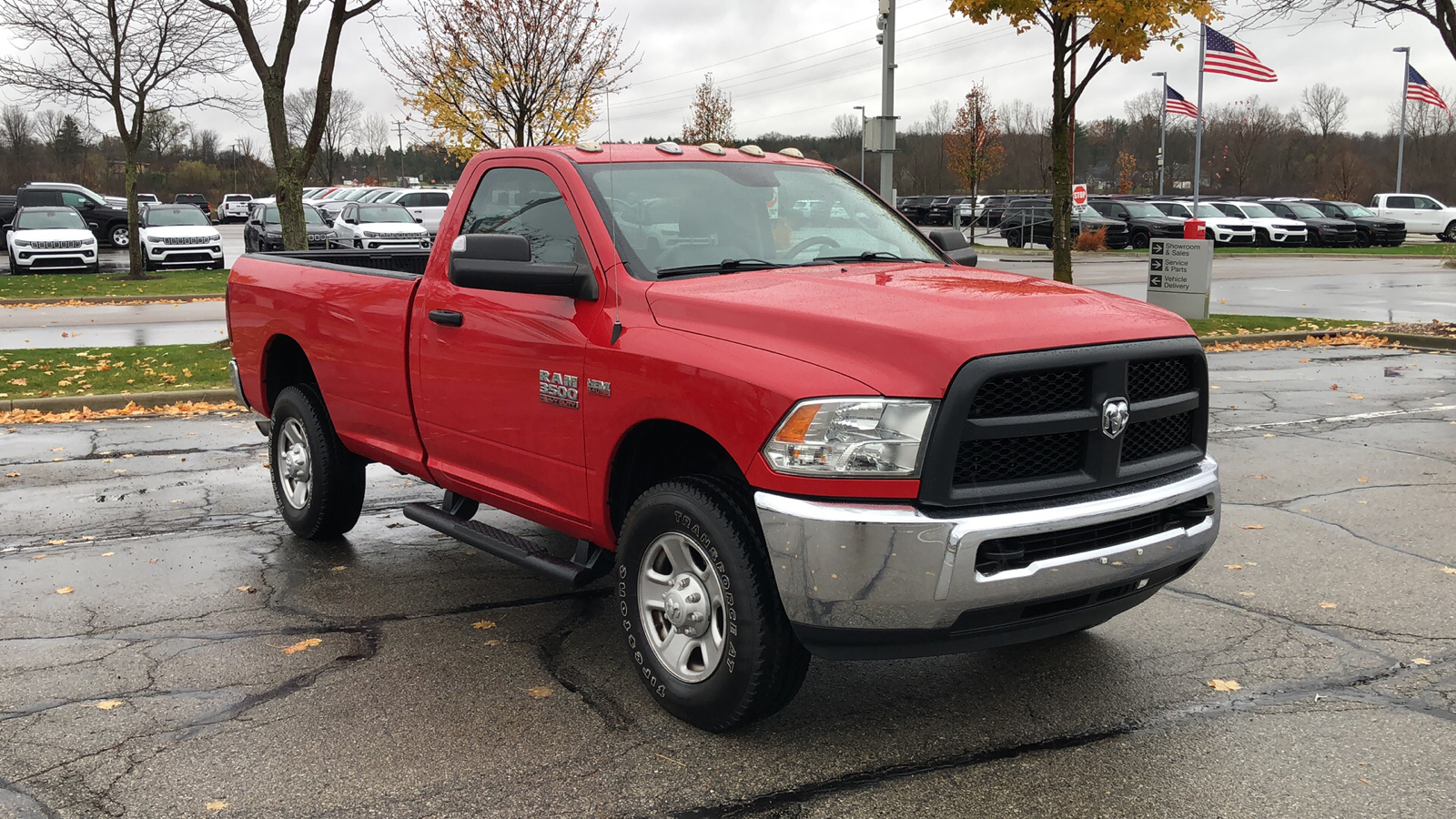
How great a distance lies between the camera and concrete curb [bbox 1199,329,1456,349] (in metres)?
14.8

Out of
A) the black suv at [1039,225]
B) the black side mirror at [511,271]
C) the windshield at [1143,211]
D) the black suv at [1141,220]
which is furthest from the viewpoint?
the windshield at [1143,211]

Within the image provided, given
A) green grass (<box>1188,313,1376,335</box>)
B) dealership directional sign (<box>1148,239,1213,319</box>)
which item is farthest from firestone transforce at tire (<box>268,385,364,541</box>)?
dealership directional sign (<box>1148,239,1213,319</box>)

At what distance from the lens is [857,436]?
3.40 metres

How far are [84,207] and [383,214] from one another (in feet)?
48.3

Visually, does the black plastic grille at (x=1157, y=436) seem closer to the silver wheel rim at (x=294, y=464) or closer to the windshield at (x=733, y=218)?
the windshield at (x=733, y=218)

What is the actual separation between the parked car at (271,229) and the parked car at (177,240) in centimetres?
113

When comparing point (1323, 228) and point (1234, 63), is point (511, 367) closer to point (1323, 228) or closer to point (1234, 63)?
point (1234, 63)

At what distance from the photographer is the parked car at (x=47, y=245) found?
27.3 m

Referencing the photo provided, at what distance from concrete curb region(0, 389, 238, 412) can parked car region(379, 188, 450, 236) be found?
1099 inches

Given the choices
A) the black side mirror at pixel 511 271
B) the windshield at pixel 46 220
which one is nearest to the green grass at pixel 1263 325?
the black side mirror at pixel 511 271

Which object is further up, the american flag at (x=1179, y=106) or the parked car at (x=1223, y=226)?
the american flag at (x=1179, y=106)

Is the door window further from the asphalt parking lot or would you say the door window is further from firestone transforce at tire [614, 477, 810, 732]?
the asphalt parking lot

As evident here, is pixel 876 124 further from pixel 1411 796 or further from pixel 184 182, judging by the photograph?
pixel 184 182

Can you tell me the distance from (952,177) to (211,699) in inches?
3385
